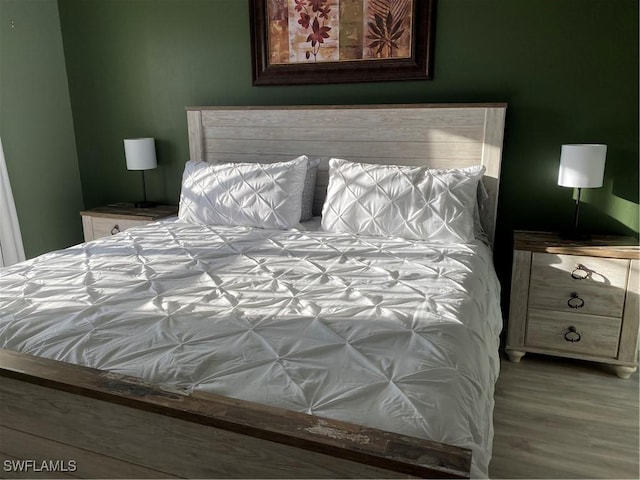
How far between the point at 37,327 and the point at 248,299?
2.14 feet

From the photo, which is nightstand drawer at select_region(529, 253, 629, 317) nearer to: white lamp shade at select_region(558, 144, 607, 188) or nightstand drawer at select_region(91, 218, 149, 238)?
white lamp shade at select_region(558, 144, 607, 188)

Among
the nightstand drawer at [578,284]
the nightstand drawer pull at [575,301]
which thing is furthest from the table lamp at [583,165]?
the nightstand drawer pull at [575,301]

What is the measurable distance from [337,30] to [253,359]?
2246 mm

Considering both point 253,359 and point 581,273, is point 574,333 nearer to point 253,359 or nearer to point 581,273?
point 581,273

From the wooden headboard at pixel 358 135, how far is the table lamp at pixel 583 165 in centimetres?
34

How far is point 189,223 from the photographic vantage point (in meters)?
2.86

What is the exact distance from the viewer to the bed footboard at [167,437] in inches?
37.7

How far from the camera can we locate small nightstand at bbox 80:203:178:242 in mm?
3246

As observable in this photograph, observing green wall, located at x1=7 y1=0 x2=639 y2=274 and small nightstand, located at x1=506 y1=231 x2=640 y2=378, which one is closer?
small nightstand, located at x1=506 y1=231 x2=640 y2=378

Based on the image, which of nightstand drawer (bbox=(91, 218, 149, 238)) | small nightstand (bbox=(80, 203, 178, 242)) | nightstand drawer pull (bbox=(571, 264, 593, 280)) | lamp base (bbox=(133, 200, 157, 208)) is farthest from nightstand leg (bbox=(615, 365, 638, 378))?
lamp base (bbox=(133, 200, 157, 208))

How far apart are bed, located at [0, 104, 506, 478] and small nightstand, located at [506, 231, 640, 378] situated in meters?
0.34

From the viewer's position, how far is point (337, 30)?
289 centimetres

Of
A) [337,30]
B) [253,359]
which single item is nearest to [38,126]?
[337,30]

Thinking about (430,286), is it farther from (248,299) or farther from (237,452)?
(237,452)
